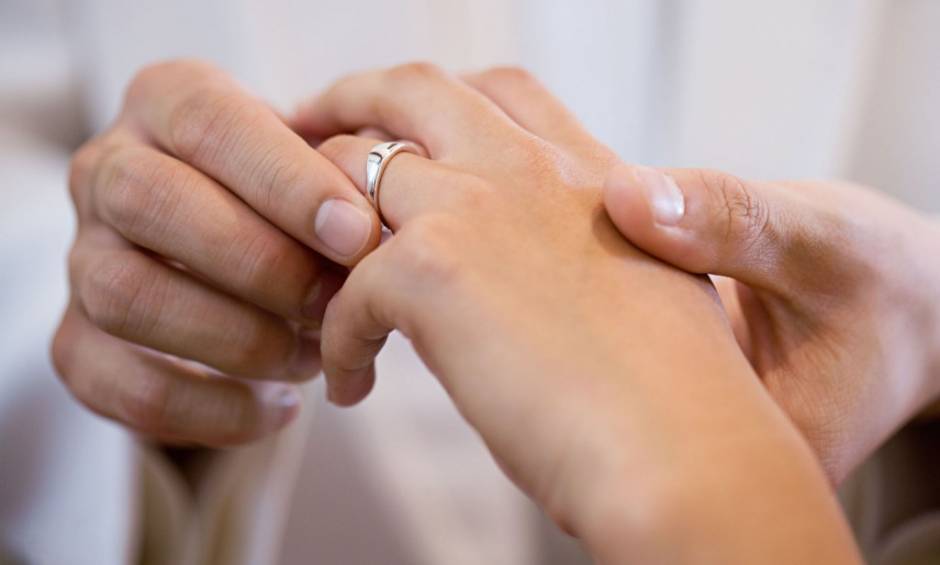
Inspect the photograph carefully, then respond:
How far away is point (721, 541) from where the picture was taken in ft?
1.20

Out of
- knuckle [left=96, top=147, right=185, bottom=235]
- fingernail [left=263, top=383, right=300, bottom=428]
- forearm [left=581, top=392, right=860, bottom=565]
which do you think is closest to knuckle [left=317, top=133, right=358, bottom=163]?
knuckle [left=96, top=147, right=185, bottom=235]

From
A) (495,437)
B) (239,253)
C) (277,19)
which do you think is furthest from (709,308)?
(277,19)

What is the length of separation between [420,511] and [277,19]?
75 cm

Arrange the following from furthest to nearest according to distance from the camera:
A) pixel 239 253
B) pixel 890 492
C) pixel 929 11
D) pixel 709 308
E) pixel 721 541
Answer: pixel 929 11 → pixel 890 492 → pixel 239 253 → pixel 709 308 → pixel 721 541

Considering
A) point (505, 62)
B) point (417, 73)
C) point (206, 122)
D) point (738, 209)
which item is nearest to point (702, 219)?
point (738, 209)

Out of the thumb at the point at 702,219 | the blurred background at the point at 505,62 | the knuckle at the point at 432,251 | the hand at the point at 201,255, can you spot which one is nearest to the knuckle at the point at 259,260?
the hand at the point at 201,255

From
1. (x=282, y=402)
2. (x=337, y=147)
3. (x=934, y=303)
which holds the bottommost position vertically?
(x=282, y=402)

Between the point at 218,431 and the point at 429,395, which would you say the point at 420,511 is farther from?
the point at 218,431

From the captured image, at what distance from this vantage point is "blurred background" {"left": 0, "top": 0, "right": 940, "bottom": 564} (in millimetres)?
1069

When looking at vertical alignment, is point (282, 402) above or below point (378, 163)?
below

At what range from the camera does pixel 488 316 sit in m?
0.44

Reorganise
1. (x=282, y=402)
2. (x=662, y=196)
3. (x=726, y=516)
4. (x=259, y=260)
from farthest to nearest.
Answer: (x=282, y=402) → (x=259, y=260) → (x=662, y=196) → (x=726, y=516)

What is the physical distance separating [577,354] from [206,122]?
1.16ft

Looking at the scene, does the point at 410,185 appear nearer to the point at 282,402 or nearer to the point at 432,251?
the point at 432,251
